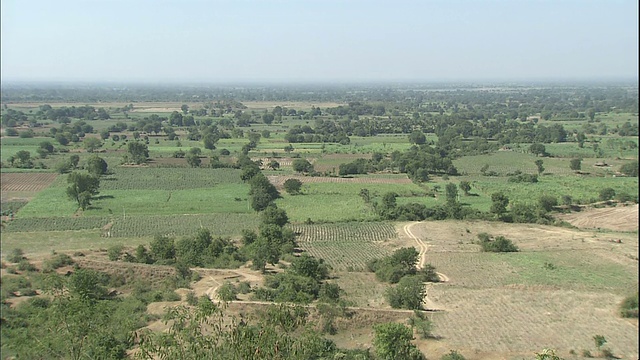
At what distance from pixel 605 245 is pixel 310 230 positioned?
59.6 feet

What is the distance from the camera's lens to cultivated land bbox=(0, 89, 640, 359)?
64.4 feet

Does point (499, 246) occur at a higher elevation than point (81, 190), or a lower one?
lower

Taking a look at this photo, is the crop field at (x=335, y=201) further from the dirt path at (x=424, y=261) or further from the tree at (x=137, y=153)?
the tree at (x=137, y=153)

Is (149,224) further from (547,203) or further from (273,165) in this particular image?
(547,203)

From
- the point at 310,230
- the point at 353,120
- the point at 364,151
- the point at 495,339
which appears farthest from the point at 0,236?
the point at 353,120

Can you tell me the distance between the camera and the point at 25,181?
45969mm

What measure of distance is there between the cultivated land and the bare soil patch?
0.55 feet

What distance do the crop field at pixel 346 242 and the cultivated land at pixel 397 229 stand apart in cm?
13

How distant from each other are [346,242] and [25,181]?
32.2 meters

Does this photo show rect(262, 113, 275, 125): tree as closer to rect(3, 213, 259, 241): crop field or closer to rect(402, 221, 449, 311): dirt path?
rect(3, 213, 259, 241): crop field

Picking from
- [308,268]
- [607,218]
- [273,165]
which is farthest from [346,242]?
[273,165]

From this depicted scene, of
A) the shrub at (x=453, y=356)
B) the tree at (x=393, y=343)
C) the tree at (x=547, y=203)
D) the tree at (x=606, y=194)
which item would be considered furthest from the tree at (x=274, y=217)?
the tree at (x=606, y=194)

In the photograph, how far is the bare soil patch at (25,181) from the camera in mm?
43719

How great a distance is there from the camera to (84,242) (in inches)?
1208
